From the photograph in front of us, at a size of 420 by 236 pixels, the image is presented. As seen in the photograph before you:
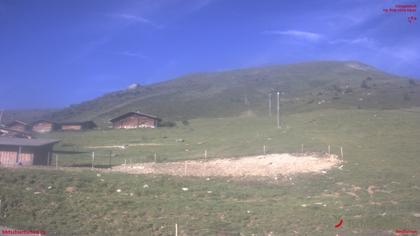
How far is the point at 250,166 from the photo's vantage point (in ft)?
124

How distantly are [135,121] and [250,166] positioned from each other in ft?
237

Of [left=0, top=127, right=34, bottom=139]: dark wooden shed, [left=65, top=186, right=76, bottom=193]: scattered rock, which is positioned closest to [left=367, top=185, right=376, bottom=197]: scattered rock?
[left=65, top=186, right=76, bottom=193]: scattered rock

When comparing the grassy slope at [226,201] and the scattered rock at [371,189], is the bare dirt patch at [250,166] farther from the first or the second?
the scattered rock at [371,189]

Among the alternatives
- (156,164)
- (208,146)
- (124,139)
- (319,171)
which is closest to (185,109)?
(124,139)

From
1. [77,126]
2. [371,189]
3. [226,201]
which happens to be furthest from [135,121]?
[371,189]

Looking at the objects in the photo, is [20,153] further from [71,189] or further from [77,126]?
[77,126]

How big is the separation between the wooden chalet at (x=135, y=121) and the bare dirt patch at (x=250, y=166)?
60243 mm

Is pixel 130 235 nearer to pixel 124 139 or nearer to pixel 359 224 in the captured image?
pixel 359 224

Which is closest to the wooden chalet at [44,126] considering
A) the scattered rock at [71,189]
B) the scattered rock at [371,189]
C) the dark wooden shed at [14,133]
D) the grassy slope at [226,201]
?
the dark wooden shed at [14,133]

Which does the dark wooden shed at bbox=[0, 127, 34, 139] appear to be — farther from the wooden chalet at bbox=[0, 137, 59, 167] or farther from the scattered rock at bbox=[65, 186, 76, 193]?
the scattered rock at bbox=[65, 186, 76, 193]

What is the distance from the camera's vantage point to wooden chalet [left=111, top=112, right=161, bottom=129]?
103 metres

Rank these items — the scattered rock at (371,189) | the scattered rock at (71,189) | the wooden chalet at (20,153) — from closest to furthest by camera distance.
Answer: the scattered rock at (71,189)
the scattered rock at (371,189)
the wooden chalet at (20,153)

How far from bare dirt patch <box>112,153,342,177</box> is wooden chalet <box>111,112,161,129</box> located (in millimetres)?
60243

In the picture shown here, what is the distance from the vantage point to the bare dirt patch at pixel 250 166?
34656 millimetres
